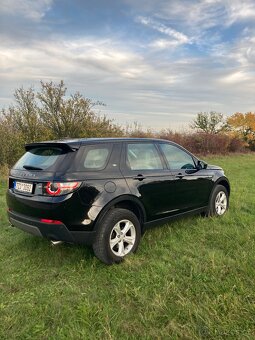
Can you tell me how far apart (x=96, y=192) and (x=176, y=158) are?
197 cm

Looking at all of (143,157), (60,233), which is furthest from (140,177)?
(60,233)

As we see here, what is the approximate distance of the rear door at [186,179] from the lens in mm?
5211

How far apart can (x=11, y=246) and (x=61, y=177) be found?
1.79 metres

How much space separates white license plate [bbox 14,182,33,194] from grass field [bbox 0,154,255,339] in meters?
0.95

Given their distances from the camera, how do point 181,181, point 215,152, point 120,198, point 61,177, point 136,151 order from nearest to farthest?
1. point 61,177
2. point 120,198
3. point 136,151
4. point 181,181
5. point 215,152

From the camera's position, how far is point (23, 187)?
4195mm

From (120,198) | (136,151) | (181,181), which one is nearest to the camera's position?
(120,198)

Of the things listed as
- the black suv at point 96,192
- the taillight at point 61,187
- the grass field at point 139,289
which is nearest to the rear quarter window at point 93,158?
the black suv at point 96,192

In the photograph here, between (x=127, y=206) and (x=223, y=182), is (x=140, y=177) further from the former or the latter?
(x=223, y=182)

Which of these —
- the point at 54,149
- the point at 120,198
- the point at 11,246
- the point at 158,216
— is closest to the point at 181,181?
the point at 158,216

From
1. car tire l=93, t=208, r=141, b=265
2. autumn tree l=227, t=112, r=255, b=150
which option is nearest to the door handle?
car tire l=93, t=208, r=141, b=265

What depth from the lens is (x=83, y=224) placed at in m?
3.89

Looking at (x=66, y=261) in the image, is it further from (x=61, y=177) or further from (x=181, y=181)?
(x=181, y=181)

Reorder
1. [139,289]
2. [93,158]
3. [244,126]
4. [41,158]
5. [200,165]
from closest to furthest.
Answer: [139,289] → [93,158] → [41,158] → [200,165] → [244,126]
